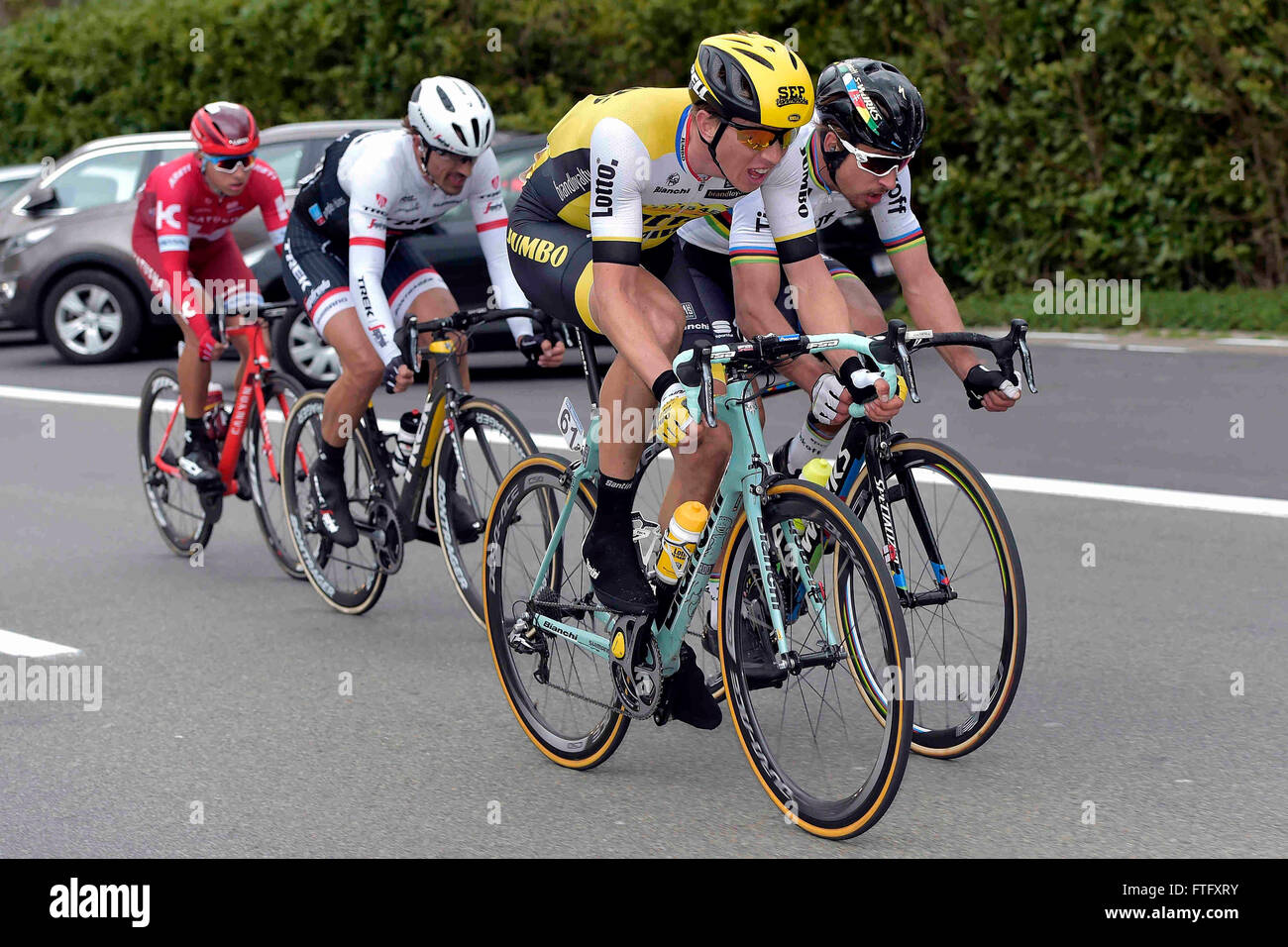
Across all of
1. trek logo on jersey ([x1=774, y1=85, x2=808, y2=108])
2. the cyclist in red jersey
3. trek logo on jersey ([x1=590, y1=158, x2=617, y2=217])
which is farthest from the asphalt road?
trek logo on jersey ([x1=774, y1=85, x2=808, y2=108])

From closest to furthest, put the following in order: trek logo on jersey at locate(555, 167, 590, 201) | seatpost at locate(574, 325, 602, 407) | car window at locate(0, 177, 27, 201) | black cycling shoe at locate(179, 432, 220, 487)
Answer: trek logo on jersey at locate(555, 167, 590, 201)
seatpost at locate(574, 325, 602, 407)
black cycling shoe at locate(179, 432, 220, 487)
car window at locate(0, 177, 27, 201)

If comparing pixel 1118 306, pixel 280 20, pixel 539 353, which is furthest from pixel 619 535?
pixel 280 20

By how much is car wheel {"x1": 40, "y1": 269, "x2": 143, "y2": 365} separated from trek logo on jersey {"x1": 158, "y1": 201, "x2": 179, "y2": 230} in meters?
8.09

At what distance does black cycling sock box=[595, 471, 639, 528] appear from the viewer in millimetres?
4590

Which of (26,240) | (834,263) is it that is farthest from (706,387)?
(26,240)

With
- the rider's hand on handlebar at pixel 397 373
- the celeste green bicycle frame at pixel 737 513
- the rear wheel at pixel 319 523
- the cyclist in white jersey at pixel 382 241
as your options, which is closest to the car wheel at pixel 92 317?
the rear wheel at pixel 319 523

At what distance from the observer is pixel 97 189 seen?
51.2 feet

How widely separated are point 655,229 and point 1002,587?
4.37ft

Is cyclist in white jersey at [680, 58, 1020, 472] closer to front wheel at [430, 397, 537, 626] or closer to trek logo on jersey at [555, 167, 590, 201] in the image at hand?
trek logo on jersey at [555, 167, 590, 201]

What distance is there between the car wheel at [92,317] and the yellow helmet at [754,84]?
1182cm

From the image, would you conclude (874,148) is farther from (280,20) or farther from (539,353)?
(280,20)

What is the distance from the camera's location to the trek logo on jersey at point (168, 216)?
7.32 meters

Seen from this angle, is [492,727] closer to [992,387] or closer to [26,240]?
[992,387]
